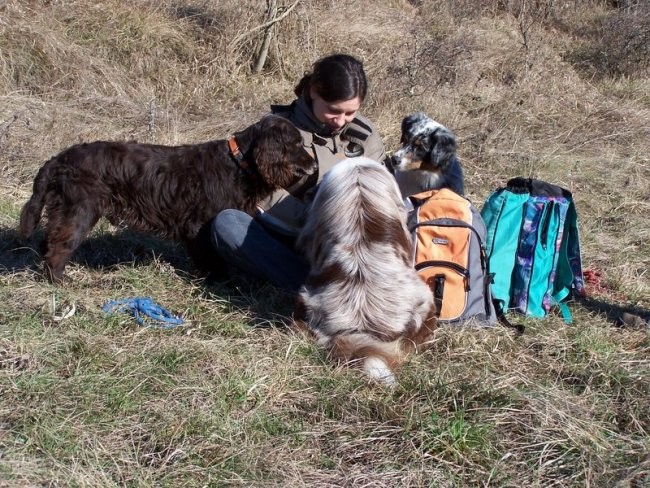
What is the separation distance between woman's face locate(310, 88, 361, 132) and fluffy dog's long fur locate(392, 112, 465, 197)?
55cm

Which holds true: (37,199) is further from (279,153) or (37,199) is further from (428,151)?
(428,151)

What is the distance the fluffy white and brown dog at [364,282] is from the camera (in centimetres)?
324

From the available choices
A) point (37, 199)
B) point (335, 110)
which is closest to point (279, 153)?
point (335, 110)

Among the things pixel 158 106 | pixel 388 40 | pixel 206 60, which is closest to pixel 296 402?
pixel 158 106

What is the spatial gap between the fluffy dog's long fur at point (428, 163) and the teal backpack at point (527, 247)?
588mm

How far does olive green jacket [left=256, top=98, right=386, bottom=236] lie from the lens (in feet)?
14.3

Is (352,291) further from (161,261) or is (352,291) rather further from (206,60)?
(206,60)

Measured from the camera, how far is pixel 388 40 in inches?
381

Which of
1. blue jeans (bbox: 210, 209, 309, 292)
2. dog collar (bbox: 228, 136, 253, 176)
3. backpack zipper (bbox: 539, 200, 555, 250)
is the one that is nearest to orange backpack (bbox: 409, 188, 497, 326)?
backpack zipper (bbox: 539, 200, 555, 250)

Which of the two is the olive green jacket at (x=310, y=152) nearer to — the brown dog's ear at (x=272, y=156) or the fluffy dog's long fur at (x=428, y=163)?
the brown dog's ear at (x=272, y=156)

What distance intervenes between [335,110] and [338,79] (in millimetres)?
197

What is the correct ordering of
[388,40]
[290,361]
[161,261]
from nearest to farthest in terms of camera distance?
[290,361], [161,261], [388,40]

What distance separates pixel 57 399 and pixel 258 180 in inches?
74.0

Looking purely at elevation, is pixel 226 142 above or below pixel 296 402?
above
